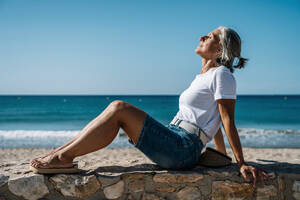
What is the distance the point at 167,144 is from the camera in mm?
2264

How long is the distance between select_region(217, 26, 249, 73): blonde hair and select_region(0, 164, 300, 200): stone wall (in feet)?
3.27

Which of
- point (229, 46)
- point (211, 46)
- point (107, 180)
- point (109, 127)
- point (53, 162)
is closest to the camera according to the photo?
point (109, 127)

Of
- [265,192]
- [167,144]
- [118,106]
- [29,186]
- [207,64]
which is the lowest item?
[265,192]

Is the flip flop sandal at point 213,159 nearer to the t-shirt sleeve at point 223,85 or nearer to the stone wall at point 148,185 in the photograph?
the stone wall at point 148,185

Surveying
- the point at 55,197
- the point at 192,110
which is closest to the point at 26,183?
the point at 55,197

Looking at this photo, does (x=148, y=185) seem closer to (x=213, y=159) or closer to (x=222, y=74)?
(x=213, y=159)

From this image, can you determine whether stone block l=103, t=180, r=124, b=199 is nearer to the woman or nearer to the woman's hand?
the woman

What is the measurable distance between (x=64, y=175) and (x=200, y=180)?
118 centimetres

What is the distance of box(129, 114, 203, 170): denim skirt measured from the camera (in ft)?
7.40

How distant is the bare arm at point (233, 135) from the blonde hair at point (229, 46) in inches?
16.9

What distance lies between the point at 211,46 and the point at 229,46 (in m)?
0.19

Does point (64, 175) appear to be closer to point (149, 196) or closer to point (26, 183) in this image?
point (26, 183)

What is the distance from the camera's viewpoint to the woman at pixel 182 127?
7.35ft

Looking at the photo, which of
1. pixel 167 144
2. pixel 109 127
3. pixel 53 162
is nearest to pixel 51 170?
pixel 53 162
